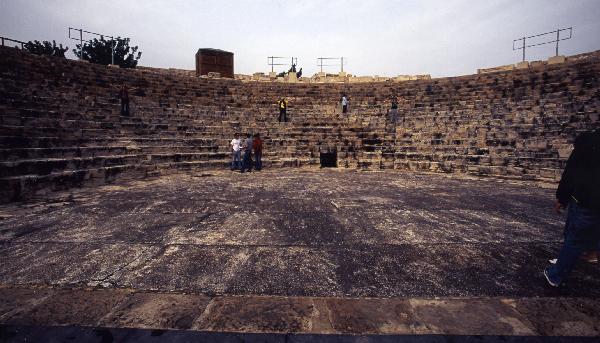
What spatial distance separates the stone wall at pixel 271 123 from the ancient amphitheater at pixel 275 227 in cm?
8

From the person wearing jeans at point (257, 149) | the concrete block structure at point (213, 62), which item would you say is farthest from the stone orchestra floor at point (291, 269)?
the concrete block structure at point (213, 62)

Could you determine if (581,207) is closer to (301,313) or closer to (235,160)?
(301,313)

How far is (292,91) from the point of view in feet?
63.7

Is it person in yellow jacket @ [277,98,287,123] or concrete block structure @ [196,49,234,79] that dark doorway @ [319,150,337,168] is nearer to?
person in yellow jacket @ [277,98,287,123]

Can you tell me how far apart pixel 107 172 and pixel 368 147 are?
34.9 feet

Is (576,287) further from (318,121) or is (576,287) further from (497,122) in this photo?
(318,121)

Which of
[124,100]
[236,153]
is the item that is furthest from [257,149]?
[124,100]

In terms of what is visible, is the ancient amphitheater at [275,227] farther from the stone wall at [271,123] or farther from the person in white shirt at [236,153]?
the person in white shirt at [236,153]

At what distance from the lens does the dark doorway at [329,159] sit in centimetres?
1282

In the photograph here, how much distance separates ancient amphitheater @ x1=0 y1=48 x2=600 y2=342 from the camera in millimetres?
2037

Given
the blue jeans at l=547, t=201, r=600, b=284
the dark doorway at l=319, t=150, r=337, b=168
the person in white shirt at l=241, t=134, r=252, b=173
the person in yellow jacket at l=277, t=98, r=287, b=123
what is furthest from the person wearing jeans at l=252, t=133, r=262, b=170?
the blue jeans at l=547, t=201, r=600, b=284

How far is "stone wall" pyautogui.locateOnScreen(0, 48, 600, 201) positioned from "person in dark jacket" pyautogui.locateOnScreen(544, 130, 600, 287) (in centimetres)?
846

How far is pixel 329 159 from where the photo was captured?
12875mm

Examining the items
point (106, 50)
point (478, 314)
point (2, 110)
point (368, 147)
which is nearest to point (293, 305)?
point (478, 314)
